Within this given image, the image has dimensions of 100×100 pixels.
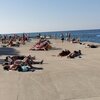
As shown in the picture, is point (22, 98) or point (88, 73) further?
point (88, 73)

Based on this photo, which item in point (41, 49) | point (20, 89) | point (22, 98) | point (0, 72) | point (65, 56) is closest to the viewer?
point (22, 98)

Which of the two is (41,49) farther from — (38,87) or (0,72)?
(38,87)

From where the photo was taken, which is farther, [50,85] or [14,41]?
[14,41]

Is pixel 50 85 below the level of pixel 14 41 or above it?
above

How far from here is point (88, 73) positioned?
16.6 m

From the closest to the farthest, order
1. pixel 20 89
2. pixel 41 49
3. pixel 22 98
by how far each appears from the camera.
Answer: pixel 22 98 < pixel 20 89 < pixel 41 49

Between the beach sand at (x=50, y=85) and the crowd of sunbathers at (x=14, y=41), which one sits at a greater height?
the beach sand at (x=50, y=85)

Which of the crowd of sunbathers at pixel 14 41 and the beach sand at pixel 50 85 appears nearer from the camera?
the beach sand at pixel 50 85

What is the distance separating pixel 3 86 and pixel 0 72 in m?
4.42

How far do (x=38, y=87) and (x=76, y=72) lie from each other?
4.33m

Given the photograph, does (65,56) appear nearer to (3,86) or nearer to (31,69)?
(31,69)

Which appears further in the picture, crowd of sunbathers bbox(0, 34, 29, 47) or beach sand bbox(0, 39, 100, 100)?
crowd of sunbathers bbox(0, 34, 29, 47)

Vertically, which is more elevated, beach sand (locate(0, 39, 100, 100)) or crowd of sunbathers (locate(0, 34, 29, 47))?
beach sand (locate(0, 39, 100, 100))

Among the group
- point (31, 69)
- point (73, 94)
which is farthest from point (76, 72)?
point (73, 94)
